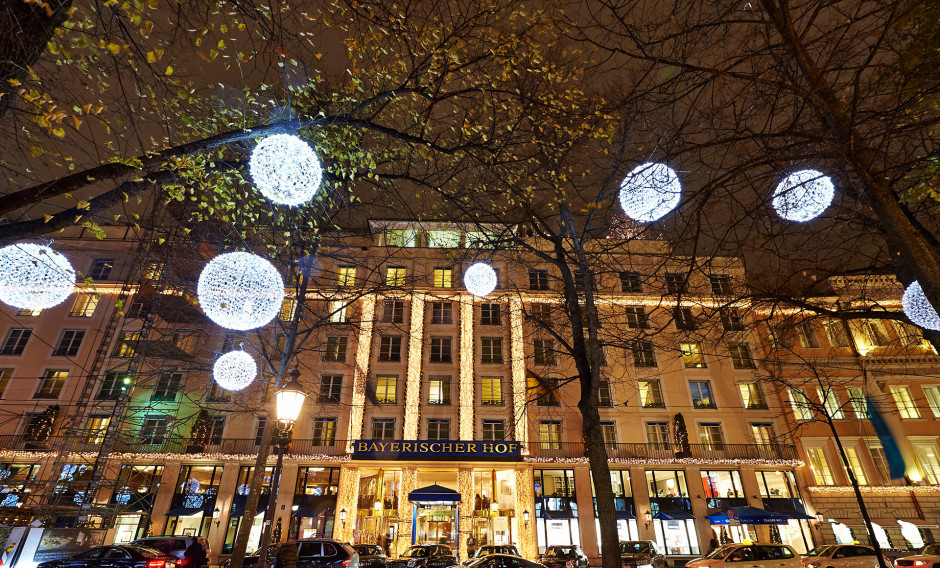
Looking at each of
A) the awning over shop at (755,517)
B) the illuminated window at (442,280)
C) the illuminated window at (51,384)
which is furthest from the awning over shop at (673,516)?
the illuminated window at (51,384)

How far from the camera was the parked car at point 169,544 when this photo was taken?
46.9ft

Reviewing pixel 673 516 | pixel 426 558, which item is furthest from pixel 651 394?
pixel 426 558

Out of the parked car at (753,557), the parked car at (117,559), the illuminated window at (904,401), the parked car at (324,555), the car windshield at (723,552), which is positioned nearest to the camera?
the parked car at (117,559)

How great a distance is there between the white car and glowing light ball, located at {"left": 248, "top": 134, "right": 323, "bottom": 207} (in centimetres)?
2186

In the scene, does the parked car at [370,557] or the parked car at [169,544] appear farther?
the parked car at [370,557]

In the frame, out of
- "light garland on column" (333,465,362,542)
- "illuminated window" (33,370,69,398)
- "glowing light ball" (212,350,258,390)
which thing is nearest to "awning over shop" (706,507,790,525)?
"light garland on column" (333,465,362,542)

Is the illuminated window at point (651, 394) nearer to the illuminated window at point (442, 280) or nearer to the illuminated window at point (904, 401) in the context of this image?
the illuminated window at point (904, 401)

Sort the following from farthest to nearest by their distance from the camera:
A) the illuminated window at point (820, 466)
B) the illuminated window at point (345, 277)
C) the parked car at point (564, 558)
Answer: the illuminated window at point (820, 466) → the parked car at point (564, 558) → the illuminated window at point (345, 277)

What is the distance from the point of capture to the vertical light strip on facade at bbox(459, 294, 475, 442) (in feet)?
92.9

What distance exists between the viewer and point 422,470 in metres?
28.2

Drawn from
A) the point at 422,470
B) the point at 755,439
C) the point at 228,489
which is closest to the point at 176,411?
the point at 228,489

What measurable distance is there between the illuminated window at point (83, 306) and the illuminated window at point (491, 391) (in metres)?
27.7

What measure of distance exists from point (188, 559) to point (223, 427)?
16044mm

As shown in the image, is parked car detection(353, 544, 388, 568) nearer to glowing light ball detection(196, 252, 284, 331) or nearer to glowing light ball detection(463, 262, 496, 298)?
glowing light ball detection(196, 252, 284, 331)
